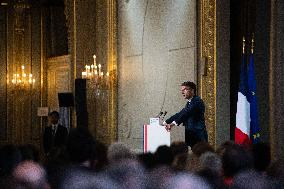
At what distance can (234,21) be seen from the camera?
39.4ft

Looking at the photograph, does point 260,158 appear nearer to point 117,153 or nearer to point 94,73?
point 117,153

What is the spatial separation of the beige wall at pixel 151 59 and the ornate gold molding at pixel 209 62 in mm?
432

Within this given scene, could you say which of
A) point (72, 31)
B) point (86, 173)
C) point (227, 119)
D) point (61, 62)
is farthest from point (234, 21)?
point (86, 173)

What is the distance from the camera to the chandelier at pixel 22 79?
1814 centimetres

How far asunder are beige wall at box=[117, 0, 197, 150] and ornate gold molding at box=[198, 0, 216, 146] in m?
0.43

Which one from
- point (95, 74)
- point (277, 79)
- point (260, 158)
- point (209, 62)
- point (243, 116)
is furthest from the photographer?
point (95, 74)

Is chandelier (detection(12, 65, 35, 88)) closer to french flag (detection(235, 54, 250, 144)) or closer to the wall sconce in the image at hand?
the wall sconce

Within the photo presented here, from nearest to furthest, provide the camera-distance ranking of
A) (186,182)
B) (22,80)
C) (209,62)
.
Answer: (186,182), (209,62), (22,80)

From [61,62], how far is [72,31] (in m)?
1.42

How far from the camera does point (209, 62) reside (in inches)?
470

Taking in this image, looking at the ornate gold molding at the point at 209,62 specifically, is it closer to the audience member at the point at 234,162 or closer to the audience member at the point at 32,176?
the audience member at the point at 234,162

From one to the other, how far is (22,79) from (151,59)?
524 centimetres

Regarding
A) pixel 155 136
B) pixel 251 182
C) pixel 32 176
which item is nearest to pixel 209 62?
pixel 155 136

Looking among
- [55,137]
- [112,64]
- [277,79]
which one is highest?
[112,64]
